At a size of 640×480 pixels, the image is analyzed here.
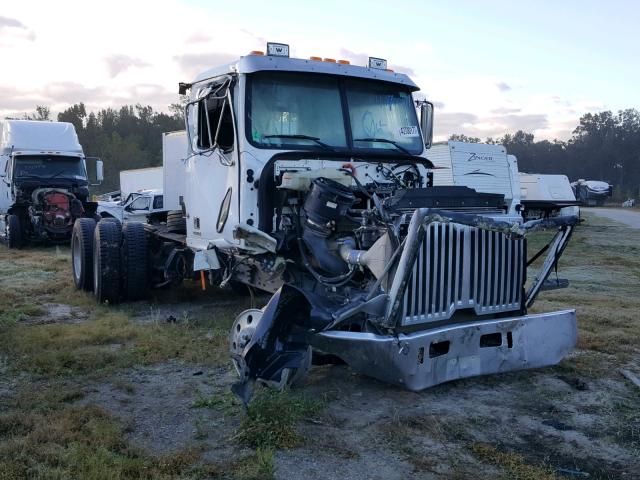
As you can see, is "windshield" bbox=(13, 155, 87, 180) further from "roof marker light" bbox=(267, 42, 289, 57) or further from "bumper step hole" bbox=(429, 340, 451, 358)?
"bumper step hole" bbox=(429, 340, 451, 358)

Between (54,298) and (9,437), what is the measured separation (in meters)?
5.76

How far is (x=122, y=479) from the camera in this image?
3.71 metres

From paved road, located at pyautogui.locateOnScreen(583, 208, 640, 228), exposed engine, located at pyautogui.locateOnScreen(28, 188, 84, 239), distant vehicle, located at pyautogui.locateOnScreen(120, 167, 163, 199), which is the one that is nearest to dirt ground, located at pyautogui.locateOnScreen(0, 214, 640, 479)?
exposed engine, located at pyautogui.locateOnScreen(28, 188, 84, 239)

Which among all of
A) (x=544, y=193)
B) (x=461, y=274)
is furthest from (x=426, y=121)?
(x=544, y=193)

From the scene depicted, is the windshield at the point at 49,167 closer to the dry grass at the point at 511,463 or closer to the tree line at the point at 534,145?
the dry grass at the point at 511,463

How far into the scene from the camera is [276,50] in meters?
6.39

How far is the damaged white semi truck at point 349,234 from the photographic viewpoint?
4.77m

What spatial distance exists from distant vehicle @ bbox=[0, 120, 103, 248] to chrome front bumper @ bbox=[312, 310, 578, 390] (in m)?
14.6

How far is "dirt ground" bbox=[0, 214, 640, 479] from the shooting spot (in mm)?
3977

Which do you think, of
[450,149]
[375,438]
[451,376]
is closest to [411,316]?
[451,376]

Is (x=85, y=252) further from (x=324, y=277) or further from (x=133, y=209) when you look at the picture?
(x=133, y=209)

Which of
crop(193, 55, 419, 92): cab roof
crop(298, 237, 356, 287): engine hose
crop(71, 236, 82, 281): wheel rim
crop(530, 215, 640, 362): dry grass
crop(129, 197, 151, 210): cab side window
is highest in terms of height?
crop(193, 55, 419, 92): cab roof

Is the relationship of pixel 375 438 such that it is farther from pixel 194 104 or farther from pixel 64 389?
pixel 194 104

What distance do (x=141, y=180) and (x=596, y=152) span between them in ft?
243
